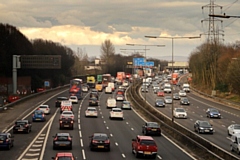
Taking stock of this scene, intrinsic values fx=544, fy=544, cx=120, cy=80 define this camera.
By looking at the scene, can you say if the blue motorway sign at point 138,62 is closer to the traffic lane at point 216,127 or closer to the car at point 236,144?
the traffic lane at point 216,127

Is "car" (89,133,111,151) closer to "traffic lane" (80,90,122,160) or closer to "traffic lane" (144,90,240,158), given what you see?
"traffic lane" (80,90,122,160)

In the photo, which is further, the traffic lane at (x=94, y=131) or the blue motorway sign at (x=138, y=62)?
the blue motorway sign at (x=138, y=62)

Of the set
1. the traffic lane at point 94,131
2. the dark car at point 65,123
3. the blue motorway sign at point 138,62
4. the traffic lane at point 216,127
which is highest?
the blue motorway sign at point 138,62

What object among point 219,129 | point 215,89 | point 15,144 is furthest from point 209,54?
point 15,144

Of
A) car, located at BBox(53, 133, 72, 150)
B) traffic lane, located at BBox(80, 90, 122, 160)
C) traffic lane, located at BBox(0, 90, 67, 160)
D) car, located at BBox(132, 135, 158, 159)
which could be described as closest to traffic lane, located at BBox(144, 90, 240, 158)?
car, located at BBox(132, 135, 158, 159)

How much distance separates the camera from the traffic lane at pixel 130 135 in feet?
131

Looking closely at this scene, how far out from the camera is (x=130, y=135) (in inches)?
2098

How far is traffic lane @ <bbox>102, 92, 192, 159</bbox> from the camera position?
131ft

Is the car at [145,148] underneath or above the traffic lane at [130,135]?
above

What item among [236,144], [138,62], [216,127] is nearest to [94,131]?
[216,127]

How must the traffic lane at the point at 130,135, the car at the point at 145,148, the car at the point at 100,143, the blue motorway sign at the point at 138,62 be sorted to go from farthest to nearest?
the blue motorway sign at the point at 138,62, the car at the point at 100,143, the traffic lane at the point at 130,135, the car at the point at 145,148

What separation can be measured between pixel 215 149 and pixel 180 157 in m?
3.42

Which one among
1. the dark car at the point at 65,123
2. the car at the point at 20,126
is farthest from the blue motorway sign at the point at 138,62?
the car at the point at 20,126

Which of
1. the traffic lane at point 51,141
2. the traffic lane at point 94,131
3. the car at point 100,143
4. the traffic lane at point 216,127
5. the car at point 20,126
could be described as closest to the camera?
the traffic lane at point 94,131
